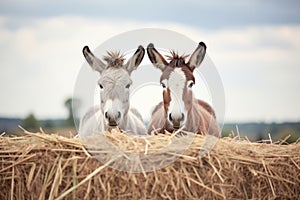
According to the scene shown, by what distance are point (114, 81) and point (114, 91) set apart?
0.16 metres

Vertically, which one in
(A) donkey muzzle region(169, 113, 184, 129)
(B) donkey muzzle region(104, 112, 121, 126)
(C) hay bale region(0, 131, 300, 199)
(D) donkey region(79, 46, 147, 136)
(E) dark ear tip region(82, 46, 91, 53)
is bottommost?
(C) hay bale region(0, 131, 300, 199)

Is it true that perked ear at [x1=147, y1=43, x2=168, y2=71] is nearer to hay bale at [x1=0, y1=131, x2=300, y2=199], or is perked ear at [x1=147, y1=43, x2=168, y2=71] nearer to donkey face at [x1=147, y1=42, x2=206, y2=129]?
donkey face at [x1=147, y1=42, x2=206, y2=129]

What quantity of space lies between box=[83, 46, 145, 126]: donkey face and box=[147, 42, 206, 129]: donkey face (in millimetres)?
410

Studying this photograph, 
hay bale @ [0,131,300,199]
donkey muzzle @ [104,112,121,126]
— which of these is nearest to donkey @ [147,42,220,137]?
donkey muzzle @ [104,112,121,126]

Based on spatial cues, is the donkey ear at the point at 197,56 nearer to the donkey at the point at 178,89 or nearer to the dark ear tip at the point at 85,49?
the donkey at the point at 178,89

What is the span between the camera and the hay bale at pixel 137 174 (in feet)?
21.2

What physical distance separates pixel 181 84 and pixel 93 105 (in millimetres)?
1956

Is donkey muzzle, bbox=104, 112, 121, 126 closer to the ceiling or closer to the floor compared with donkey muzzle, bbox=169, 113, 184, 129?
closer to the ceiling

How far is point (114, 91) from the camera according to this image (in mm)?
8727

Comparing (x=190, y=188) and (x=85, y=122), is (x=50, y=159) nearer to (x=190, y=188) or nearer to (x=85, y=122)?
(x=190, y=188)

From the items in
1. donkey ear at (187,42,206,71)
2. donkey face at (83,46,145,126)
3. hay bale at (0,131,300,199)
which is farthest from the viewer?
donkey ear at (187,42,206,71)

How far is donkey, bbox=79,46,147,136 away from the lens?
8.65 meters

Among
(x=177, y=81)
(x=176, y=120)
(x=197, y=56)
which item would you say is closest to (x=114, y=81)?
(x=177, y=81)

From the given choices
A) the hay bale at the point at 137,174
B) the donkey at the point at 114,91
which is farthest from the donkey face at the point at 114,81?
the hay bale at the point at 137,174
